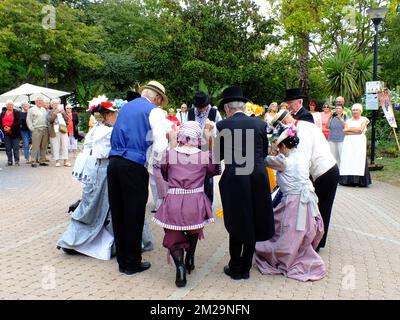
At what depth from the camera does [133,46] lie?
1296 inches

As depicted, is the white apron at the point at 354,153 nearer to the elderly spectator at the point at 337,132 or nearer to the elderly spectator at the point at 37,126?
the elderly spectator at the point at 337,132

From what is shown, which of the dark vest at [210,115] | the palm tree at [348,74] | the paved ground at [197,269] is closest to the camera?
the paved ground at [197,269]

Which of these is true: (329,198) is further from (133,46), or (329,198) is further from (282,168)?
(133,46)

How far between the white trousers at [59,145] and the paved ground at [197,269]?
217 inches

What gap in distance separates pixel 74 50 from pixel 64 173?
1494 centimetres

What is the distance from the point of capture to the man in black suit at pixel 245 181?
14.7 feet

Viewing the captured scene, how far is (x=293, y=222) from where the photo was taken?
4746mm

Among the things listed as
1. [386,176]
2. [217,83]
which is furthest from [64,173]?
[217,83]

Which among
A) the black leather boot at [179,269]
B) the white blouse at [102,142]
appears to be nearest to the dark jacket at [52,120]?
the white blouse at [102,142]

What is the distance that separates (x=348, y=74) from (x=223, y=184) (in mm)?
17263

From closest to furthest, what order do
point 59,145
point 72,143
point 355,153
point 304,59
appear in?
point 355,153
point 59,145
point 72,143
point 304,59

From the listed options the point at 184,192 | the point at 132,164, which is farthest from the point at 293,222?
the point at 132,164

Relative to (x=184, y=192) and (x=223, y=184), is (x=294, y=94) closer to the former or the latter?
(x=223, y=184)

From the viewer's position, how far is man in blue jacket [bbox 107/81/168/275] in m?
4.50
